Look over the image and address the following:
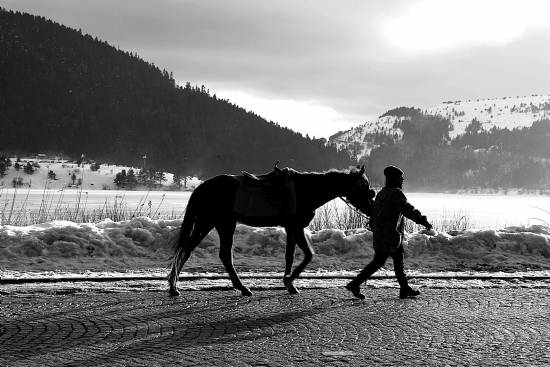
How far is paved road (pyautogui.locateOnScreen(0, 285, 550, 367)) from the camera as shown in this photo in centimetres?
469

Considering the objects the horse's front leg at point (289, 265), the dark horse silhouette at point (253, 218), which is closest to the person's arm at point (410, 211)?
the dark horse silhouette at point (253, 218)

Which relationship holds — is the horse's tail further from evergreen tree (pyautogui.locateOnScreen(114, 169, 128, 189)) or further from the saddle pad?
evergreen tree (pyautogui.locateOnScreen(114, 169, 128, 189))

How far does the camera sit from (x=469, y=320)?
6.18m

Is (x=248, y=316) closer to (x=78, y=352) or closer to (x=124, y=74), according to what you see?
(x=78, y=352)

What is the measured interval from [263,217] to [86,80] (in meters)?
194

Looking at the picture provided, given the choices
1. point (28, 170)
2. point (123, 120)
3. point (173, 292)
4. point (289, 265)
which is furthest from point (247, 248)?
point (123, 120)

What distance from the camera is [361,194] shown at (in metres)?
8.38

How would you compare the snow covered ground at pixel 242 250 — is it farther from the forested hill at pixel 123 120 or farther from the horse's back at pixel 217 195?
the forested hill at pixel 123 120

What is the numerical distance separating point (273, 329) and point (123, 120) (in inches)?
7106

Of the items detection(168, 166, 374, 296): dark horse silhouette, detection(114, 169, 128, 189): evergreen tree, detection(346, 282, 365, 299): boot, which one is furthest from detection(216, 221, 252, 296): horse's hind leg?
detection(114, 169, 128, 189): evergreen tree

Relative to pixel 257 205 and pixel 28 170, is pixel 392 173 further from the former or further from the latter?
pixel 28 170

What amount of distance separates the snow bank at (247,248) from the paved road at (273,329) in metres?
2.86

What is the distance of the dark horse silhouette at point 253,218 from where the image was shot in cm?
797

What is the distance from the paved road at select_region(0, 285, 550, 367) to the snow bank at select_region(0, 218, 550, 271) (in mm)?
2860
